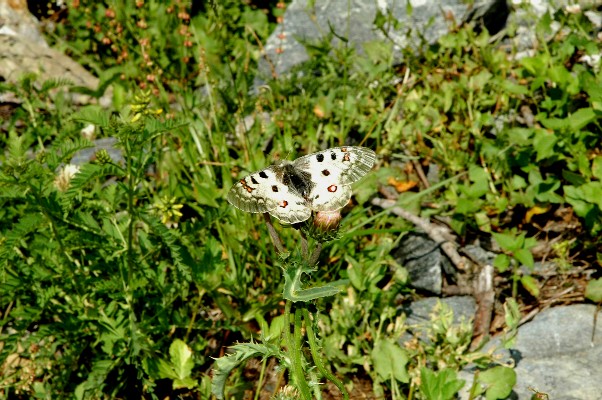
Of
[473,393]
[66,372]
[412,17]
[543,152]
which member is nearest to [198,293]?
[66,372]

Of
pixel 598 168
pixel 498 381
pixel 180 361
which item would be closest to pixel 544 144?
pixel 598 168

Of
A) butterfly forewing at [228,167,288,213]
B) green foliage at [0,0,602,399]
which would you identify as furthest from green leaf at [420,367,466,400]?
butterfly forewing at [228,167,288,213]

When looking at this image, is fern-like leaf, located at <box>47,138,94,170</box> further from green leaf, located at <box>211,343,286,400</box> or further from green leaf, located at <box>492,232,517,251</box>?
green leaf, located at <box>492,232,517,251</box>

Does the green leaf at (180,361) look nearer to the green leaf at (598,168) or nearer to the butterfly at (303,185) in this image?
the butterfly at (303,185)

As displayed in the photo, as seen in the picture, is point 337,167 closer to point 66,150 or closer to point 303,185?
point 303,185

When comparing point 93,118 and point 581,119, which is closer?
point 93,118

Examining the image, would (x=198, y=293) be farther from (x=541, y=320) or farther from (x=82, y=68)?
(x=82, y=68)
